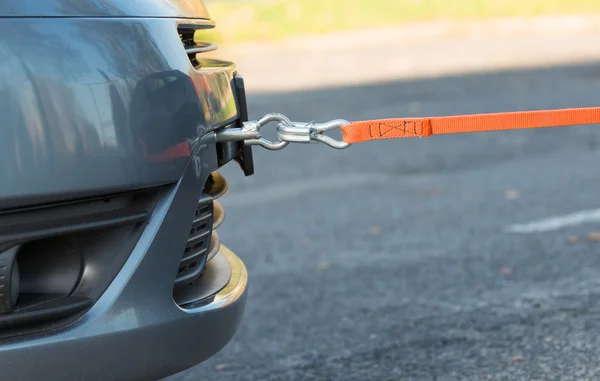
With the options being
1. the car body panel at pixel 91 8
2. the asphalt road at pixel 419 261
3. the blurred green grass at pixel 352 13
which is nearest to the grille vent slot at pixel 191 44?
the car body panel at pixel 91 8

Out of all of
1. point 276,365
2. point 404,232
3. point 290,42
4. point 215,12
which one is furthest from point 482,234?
point 215,12

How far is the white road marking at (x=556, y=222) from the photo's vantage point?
509 cm

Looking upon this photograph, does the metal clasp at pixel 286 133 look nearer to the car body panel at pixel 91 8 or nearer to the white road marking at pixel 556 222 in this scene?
the car body panel at pixel 91 8

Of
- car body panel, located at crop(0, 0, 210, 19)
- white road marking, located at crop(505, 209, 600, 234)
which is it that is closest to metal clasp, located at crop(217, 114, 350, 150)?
car body panel, located at crop(0, 0, 210, 19)

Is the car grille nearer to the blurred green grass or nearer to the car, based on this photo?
the car

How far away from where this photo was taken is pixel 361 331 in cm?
368

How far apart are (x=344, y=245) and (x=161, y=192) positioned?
121 inches

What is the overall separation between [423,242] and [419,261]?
38 centimetres

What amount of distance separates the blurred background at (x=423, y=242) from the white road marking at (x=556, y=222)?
2 cm

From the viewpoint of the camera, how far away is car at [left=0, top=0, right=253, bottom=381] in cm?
187

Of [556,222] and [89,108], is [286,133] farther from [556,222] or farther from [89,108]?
[556,222]

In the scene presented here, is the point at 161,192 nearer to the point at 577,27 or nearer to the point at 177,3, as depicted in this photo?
the point at 177,3

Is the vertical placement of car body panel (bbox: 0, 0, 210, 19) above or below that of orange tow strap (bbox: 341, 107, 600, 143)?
above

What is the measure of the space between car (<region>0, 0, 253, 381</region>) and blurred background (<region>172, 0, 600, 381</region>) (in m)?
1.30
